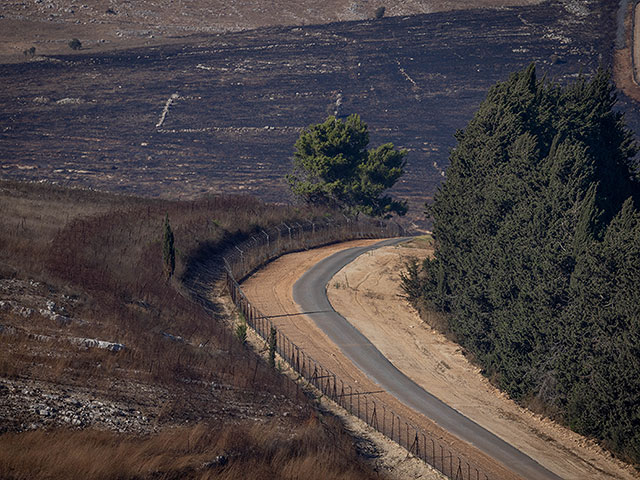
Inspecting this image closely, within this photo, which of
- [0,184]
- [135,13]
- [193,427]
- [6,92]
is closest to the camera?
[193,427]

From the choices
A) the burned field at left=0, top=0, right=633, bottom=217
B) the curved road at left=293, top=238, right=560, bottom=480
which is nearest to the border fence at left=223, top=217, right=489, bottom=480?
the curved road at left=293, top=238, right=560, bottom=480

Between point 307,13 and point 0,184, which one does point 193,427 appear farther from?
point 307,13

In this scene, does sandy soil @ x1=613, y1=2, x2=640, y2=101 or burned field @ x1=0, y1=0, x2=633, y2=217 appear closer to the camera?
burned field @ x1=0, y1=0, x2=633, y2=217

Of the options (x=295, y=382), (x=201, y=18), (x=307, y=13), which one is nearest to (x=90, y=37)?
(x=201, y=18)

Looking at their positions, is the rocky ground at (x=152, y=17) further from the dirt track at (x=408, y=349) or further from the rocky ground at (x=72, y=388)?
the rocky ground at (x=72, y=388)

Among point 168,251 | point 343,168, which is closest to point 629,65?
point 343,168

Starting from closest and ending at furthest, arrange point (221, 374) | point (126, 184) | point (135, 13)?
point (221, 374)
point (126, 184)
point (135, 13)

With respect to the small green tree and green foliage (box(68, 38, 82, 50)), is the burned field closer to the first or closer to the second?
green foliage (box(68, 38, 82, 50))
